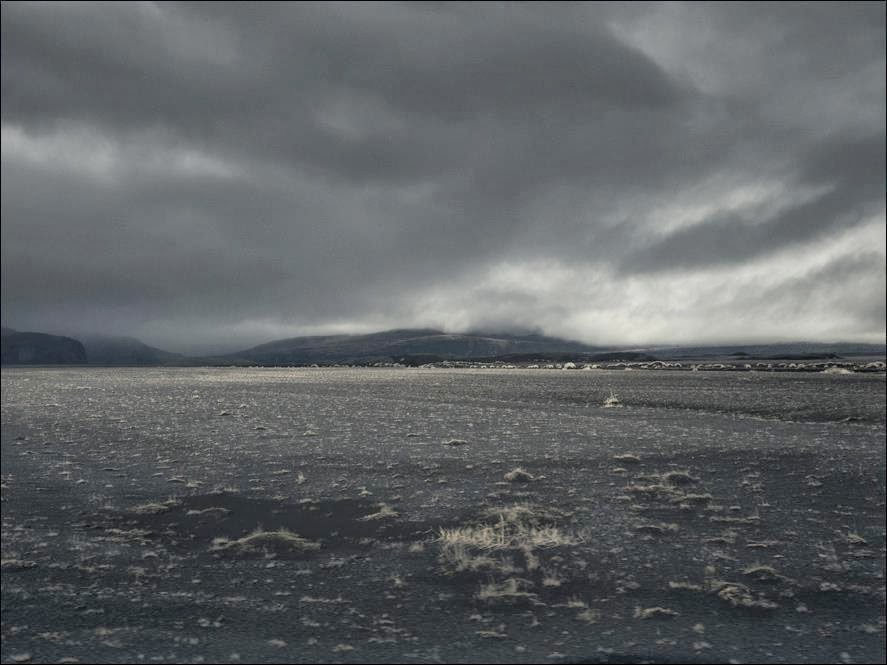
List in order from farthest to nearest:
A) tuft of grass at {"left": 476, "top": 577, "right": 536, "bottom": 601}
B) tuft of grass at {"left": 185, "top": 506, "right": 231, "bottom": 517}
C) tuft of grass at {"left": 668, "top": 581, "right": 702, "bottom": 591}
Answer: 1. tuft of grass at {"left": 185, "top": 506, "right": 231, "bottom": 517}
2. tuft of grass at {"left": 668, "top": 581, "right": 702, "bottom": 591}
3. tuft of grass at {"left": 476, "top": 577, "right": 536, "bottom": 601}

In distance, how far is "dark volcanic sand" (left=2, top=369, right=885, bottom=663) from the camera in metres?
9.04

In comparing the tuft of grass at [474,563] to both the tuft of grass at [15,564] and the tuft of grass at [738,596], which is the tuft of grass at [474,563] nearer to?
the tuft of grass at [738,596]

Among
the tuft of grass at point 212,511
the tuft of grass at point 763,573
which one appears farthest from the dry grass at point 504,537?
the tuft of grass at point 212,511

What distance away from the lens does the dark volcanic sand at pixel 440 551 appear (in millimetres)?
9039

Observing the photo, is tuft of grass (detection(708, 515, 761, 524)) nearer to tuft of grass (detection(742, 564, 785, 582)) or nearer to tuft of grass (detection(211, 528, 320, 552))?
tuft of grass (detection(742, 564, 785, 582))

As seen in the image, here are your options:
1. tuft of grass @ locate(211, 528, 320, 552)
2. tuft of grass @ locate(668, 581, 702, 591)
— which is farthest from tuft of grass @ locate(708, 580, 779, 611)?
tuft of grass @ locate(211, 528, 320, 552)

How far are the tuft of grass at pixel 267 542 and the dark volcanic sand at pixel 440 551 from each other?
0.14 meters

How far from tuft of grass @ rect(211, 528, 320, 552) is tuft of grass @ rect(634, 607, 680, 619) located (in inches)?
288

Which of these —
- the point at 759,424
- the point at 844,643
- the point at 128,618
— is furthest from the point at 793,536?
the point at 759,424

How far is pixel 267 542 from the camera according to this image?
13734mm

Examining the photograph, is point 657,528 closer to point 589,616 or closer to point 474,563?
point 474,563

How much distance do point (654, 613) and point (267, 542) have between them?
29.3 ft

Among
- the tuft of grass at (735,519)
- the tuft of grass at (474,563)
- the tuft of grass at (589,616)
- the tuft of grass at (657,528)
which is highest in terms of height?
the tuft of grass at (474,563)

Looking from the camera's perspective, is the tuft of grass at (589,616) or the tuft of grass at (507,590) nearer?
the tuft of grass at (589,616)
